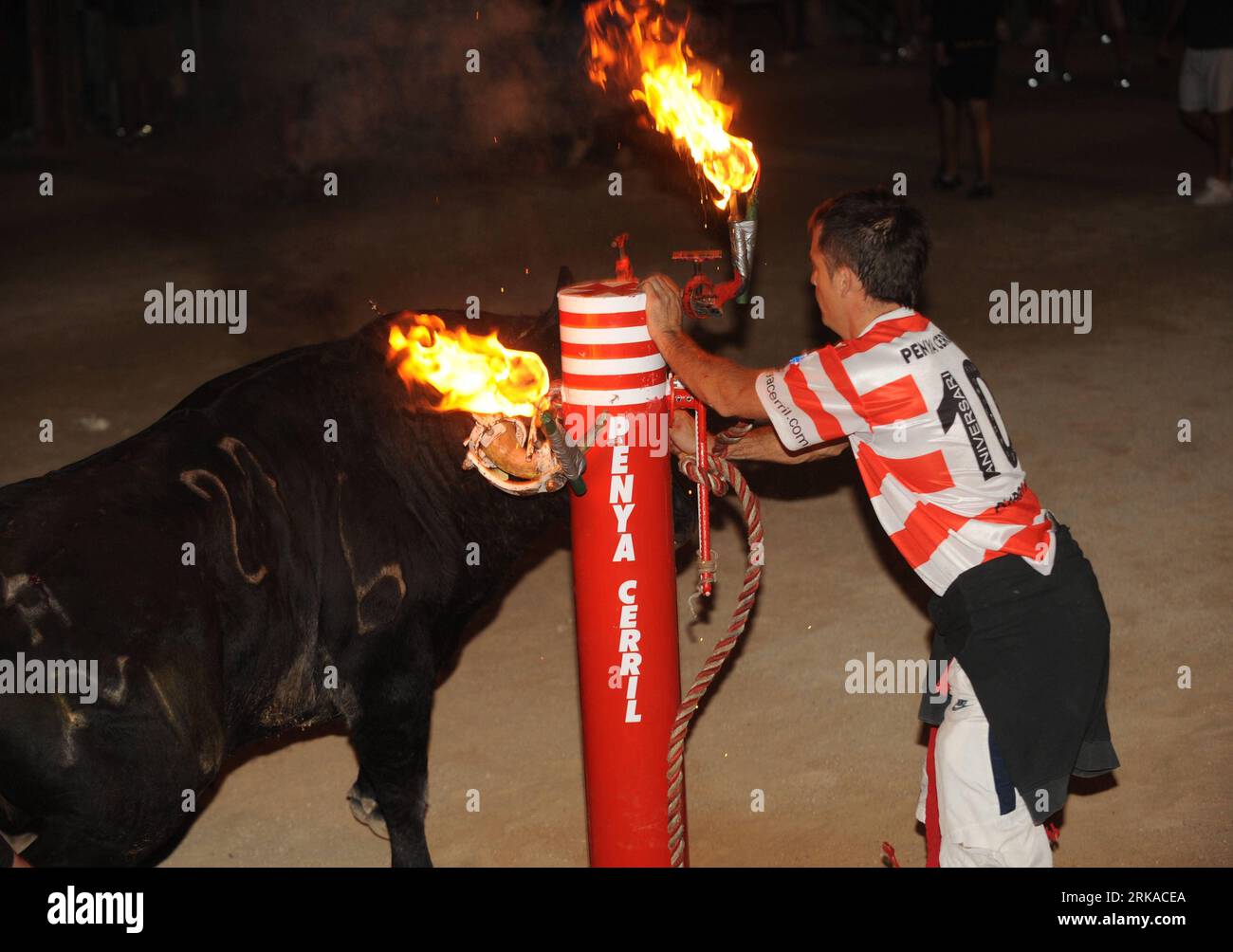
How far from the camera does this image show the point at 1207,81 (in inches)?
518

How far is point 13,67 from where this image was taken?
64.3 ft

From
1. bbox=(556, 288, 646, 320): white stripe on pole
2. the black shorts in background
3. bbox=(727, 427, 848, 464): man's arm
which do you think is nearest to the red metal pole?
bbox=(556, 288, 646, 320): white stripe on pole

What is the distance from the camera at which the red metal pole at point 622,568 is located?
4.17 meters

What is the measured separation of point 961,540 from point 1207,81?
433 inches

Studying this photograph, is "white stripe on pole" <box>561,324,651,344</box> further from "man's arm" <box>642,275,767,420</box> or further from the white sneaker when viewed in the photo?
the white sneaker

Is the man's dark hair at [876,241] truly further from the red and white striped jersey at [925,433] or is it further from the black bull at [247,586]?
the black bull at [247,586]

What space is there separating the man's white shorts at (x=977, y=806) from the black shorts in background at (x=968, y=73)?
10.9m

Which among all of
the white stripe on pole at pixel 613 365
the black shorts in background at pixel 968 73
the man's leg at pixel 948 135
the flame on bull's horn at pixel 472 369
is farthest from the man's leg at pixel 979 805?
the man's leg at pixel 948 135

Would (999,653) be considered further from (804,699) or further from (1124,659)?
(1124,659)

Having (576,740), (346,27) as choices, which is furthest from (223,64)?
(576,740)

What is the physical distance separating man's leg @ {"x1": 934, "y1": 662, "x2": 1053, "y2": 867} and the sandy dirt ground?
1.35 metres

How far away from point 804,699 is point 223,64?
16777 mm

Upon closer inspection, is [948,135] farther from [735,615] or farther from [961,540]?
[961,540]

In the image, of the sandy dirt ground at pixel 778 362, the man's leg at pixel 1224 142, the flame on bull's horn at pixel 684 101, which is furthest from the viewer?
the man's leg at pixel 1224 142
